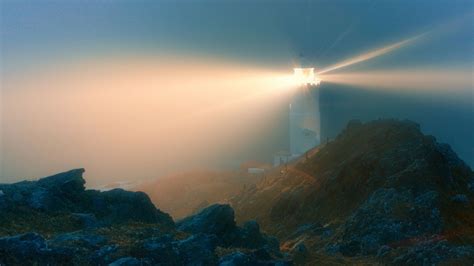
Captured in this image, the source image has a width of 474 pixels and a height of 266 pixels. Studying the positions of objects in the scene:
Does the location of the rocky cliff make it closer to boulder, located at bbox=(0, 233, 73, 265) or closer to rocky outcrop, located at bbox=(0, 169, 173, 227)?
rocky outcrop, located at bbox=(0, 169, 173, 227)

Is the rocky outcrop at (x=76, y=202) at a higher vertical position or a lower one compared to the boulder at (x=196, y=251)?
higher

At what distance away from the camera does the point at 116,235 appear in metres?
12.5

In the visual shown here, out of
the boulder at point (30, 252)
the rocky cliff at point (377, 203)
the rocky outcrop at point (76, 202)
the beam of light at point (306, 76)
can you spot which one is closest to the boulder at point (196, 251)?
the boulder at point (30, 252)

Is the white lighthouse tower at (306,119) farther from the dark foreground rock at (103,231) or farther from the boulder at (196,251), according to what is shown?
the boulder at (196,251)

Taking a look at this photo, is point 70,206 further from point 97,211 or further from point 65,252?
point 65,252

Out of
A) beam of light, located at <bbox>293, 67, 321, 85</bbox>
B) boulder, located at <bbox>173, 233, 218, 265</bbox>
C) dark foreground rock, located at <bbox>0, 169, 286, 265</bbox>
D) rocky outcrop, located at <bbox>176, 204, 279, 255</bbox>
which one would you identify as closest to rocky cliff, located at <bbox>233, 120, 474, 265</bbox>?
rocky outcrop, located at <bbox>176, 204, 279, 255</bbox>

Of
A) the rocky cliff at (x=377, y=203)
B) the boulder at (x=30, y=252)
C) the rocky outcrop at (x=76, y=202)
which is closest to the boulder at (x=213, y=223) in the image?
the rocky outcrop at (x=76, y=202)

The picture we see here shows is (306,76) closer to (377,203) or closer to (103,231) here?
(377,203)

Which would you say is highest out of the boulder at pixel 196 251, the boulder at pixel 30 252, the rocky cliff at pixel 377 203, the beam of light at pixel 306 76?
the beam of light at pixel 306 76

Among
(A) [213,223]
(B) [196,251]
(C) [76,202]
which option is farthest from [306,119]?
(B) [196,251]

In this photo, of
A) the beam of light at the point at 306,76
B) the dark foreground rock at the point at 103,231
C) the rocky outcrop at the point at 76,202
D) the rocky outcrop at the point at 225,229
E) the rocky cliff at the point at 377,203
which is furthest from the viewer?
the beam of light at the point at 306,76

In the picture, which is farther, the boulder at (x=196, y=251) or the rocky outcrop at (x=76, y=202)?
the rocky outcrop at (x=76, y=202)

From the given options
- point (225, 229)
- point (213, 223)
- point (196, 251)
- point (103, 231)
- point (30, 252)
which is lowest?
point (225, 229)

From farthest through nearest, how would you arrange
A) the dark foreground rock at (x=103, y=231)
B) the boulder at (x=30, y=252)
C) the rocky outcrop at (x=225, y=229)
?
the rocky outcrop at (x=225, y=229), the dark foreground rock at (x=103, y=231), the boulder at (x=30, y=252)
